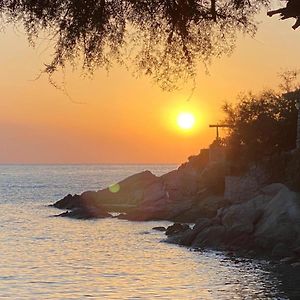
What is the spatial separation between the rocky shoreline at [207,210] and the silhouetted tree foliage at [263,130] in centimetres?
380

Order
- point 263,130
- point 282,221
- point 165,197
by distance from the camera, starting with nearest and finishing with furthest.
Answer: point 282,221, point 263,130, point 165,197

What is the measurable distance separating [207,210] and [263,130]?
864cm

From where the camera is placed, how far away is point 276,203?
3991cm

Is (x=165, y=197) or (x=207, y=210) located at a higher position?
(x=165, y=197)

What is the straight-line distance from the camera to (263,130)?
6028 centimetres

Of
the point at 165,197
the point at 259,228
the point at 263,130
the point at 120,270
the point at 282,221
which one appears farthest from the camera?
the point at 165,197

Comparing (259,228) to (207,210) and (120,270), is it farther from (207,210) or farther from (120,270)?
(207,210)

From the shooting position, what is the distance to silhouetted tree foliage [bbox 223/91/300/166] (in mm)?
59312

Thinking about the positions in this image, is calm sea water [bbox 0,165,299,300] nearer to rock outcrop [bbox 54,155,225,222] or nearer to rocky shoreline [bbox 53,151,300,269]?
rocky shoreline [bbox 53,151,300,269]

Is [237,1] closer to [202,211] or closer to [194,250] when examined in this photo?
[194,250]

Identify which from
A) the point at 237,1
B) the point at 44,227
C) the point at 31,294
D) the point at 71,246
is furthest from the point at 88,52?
the point at 44,227

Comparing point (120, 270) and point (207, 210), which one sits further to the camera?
point (207, 210)


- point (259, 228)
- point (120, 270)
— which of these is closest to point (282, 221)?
point (259, 228)

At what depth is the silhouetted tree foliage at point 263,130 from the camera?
59312mm
